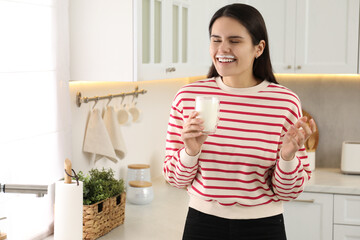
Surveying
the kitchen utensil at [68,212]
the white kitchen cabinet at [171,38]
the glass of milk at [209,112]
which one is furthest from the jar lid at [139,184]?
the glass of milk at [209,112]

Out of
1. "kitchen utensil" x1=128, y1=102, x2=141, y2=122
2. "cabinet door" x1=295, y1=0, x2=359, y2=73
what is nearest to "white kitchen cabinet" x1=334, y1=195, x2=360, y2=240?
"cabinet door" x1=295, y1=0, x2=359, y2=73

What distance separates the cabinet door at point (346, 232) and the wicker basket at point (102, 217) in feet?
4.60

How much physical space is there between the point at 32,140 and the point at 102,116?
31.2 inches

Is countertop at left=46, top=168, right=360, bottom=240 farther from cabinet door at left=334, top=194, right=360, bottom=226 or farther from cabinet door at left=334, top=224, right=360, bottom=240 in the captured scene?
cabinet door at left=334, top=224, right=360, bottom=240

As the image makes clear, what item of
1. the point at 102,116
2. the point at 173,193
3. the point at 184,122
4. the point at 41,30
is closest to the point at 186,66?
the point at 102,116

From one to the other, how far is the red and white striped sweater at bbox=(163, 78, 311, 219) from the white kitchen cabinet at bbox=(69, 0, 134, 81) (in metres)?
0.64

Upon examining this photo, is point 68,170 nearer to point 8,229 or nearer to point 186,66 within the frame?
point 8,229

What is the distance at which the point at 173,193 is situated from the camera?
10.3 ft

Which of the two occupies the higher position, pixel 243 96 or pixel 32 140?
pixel 243 96

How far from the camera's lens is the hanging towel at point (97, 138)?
8.77 feet

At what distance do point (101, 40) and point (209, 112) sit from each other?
94cm

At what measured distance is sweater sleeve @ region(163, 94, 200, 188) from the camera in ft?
5.46

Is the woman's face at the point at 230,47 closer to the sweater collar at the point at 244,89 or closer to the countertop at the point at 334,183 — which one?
the sweater collar at the point at 244,89

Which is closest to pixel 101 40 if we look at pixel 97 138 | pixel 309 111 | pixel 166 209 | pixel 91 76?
pixel 91 76
